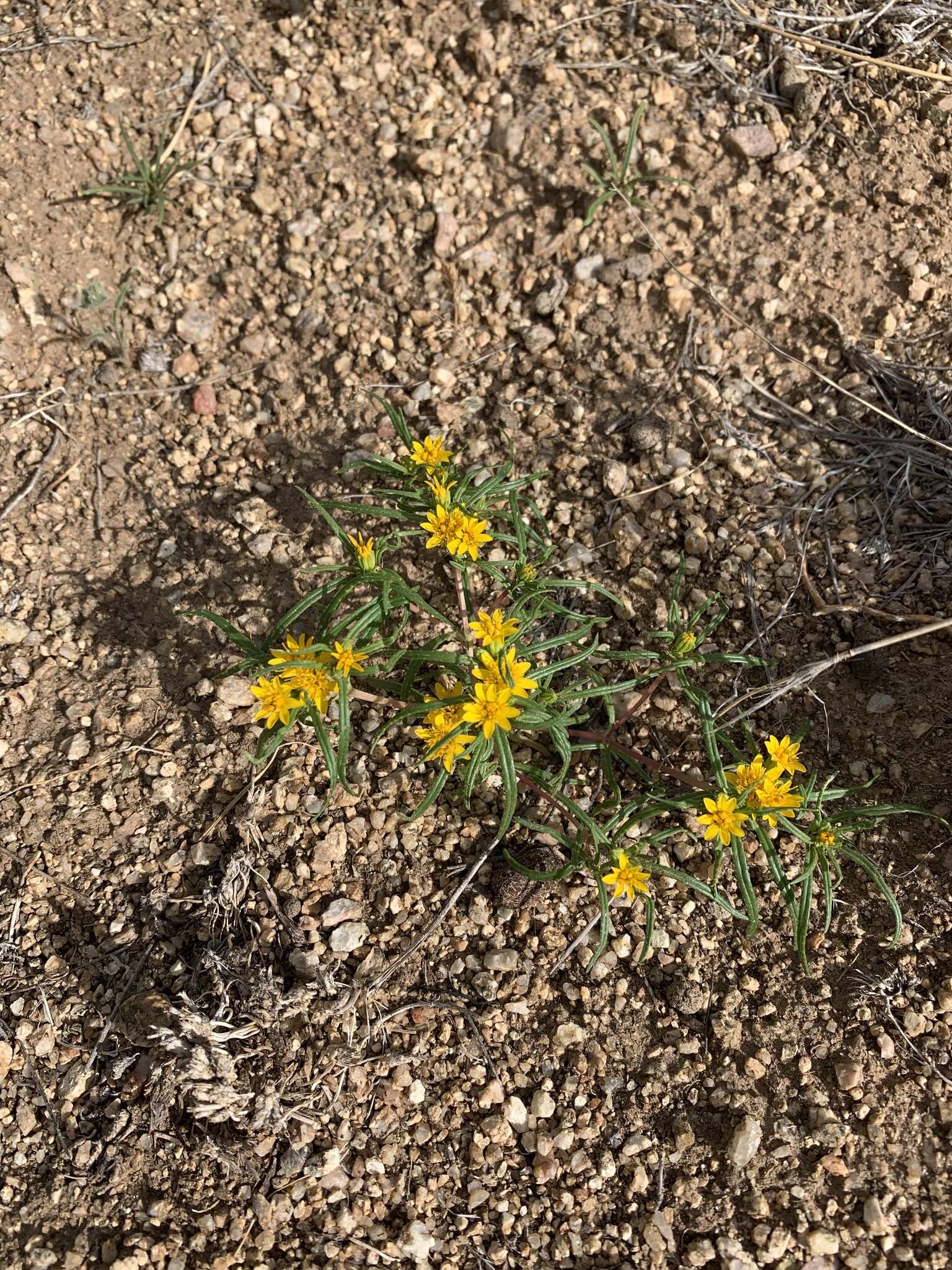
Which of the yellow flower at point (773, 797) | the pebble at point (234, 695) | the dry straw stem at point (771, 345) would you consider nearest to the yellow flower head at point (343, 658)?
the pebble at point (234, 695)

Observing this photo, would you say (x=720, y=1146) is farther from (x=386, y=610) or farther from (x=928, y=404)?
(x=928, y=404)

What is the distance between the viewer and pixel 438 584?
3.35 metres

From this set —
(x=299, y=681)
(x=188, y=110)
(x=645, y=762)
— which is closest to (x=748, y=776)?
(x=645, y=762)

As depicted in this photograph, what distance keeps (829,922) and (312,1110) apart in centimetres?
160

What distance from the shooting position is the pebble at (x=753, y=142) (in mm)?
3803

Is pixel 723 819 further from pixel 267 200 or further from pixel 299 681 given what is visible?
pixel 267 200

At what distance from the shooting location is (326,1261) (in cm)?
252

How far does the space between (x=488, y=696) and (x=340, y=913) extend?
2.92 feet

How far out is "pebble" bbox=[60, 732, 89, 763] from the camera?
313cm

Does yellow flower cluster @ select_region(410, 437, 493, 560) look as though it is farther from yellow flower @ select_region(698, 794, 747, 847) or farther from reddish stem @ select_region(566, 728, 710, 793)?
yellow flower @ select_region(698, 794, 747, 847)

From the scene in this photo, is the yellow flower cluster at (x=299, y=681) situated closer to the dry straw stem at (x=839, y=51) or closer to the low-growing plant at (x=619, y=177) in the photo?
the low-growing plant at (x=619, y=177)

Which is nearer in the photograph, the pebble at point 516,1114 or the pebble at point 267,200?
the pebble at point 516,1114

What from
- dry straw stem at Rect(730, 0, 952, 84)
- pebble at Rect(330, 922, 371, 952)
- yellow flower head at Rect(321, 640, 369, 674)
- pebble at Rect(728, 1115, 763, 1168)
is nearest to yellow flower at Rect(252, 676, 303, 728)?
yellow flower head at Rect(321, 640, 369, 674)

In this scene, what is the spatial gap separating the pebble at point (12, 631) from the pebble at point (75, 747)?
44 cm
